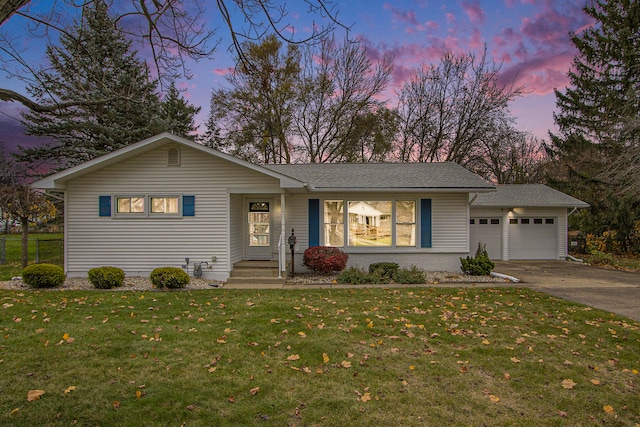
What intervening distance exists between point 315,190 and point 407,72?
1630 cm

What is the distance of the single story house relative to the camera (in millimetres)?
10688

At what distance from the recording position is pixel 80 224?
35.8ft

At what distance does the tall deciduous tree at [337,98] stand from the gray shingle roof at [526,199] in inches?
393

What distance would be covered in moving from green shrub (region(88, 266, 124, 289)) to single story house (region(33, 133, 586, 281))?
1541 millimetres

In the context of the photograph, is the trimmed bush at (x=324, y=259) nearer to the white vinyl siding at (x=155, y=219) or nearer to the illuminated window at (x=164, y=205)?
the white vinyl siding at (x=155, y=219)

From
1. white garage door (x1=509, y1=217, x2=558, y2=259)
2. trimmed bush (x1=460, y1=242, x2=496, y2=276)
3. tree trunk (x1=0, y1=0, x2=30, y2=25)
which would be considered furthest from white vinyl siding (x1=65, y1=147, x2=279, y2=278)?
white garage door (x1=509, y1=217, x2=558, y2=259)

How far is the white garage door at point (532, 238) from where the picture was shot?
16578 mm

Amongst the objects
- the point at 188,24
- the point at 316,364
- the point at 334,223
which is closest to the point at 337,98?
the point at 334,223

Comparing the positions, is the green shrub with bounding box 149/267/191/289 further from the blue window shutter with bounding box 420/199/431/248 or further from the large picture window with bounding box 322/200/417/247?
the blue window shutter with bounding box 420/199/431/248

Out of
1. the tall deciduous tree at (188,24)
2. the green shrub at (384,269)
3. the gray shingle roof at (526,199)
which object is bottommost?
the green shrub at (384,269)

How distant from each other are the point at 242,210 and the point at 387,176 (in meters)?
5.27

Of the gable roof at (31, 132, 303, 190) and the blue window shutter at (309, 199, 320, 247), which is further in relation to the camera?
the blue window shutter at (309, 199, 320, 247)

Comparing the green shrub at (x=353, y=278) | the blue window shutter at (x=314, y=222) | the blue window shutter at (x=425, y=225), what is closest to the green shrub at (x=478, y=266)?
the blue window shutter at (x=425, y=225)

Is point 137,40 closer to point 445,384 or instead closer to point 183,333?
point 183,333
